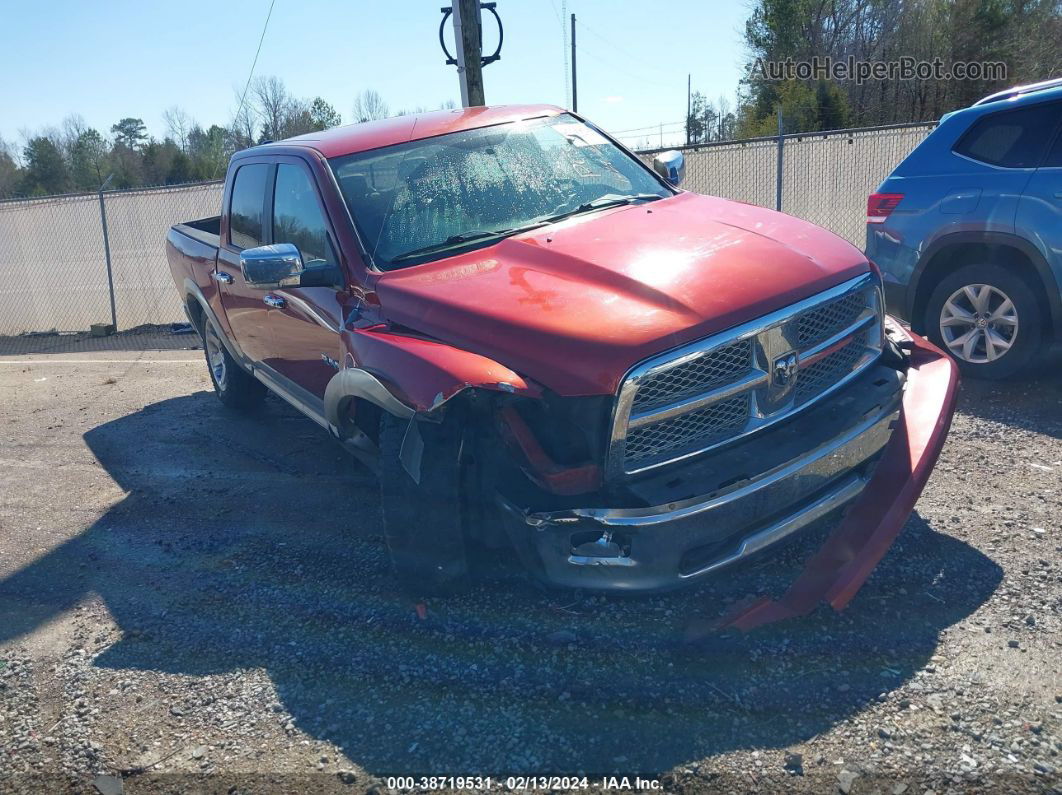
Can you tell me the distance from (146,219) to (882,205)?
32.5 feet

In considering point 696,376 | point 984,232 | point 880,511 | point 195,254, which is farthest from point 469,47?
point 880,511

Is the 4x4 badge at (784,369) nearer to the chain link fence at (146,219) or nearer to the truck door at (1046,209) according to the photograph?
the truck door at (1046,209)

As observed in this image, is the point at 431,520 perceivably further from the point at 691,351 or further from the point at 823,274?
the point at 823,274

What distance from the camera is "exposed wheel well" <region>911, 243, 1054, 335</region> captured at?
577cm

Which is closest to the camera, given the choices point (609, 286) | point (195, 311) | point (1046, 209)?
point (609, 286)

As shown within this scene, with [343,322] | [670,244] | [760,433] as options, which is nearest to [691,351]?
[760,433]

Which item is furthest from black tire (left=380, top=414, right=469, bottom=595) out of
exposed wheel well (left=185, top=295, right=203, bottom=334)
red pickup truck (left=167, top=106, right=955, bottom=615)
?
exposed wheel well (left=185, top=295, right=203, bottom=334)

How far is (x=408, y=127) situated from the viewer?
16.4 feet

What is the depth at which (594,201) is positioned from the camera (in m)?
4.62

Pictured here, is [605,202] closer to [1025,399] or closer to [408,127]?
[408,127]

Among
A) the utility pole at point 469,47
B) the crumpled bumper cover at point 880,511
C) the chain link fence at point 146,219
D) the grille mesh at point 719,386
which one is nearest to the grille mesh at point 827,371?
the grille mesh at point 719,386

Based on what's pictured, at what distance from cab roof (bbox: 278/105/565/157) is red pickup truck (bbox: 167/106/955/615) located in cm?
5

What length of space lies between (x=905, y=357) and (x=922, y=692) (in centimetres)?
159

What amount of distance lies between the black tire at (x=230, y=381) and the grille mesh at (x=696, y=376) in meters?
4.36
